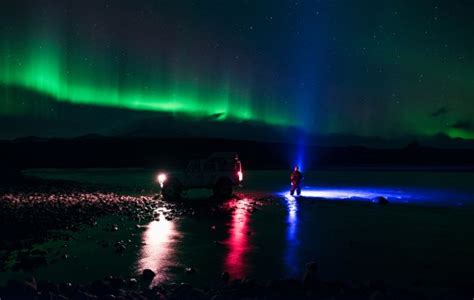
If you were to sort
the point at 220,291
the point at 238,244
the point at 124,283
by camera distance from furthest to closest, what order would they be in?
the point at 238,244 < the point at 124,283 < the point at 220,291

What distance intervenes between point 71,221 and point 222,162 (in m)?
11.1

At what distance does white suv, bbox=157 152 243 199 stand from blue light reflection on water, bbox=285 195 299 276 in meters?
5.00

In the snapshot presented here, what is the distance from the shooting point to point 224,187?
26.7m

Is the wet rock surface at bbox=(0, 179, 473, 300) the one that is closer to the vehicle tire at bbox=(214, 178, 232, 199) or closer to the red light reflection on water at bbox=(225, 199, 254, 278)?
the red light reflection on water at bbox=(225, 199, 254, 278)

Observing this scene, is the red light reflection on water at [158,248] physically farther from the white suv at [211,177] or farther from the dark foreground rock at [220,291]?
the white suv at [211,177]

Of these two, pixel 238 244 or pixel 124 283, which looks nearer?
pixel 124 283

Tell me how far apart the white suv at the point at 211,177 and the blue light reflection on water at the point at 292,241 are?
197 inches

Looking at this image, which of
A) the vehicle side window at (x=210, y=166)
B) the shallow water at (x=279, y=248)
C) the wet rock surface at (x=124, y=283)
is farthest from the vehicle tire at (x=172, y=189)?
the shallow water at (x=279, y=248)

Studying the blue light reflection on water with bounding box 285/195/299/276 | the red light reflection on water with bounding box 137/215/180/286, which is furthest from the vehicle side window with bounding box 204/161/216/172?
the red light reflection on water with bounding box 137/215/180/286

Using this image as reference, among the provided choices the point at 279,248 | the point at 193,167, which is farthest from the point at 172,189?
the point at 279,248

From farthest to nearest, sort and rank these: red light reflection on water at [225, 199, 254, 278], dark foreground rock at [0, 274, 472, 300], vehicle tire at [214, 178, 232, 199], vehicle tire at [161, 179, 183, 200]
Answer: vehicle tire at [161, 179, 183, 200] < vehicle tire at [214, 178, 232, 199] < red light reflection on water at [225, 199, 254, 278] < dark foreground rock at [0, 274, 472, 300]

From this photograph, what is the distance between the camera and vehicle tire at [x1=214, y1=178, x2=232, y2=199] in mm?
26656

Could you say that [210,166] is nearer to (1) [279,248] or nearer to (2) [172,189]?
(2) [172,189]

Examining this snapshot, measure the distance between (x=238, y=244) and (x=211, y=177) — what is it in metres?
14.1
